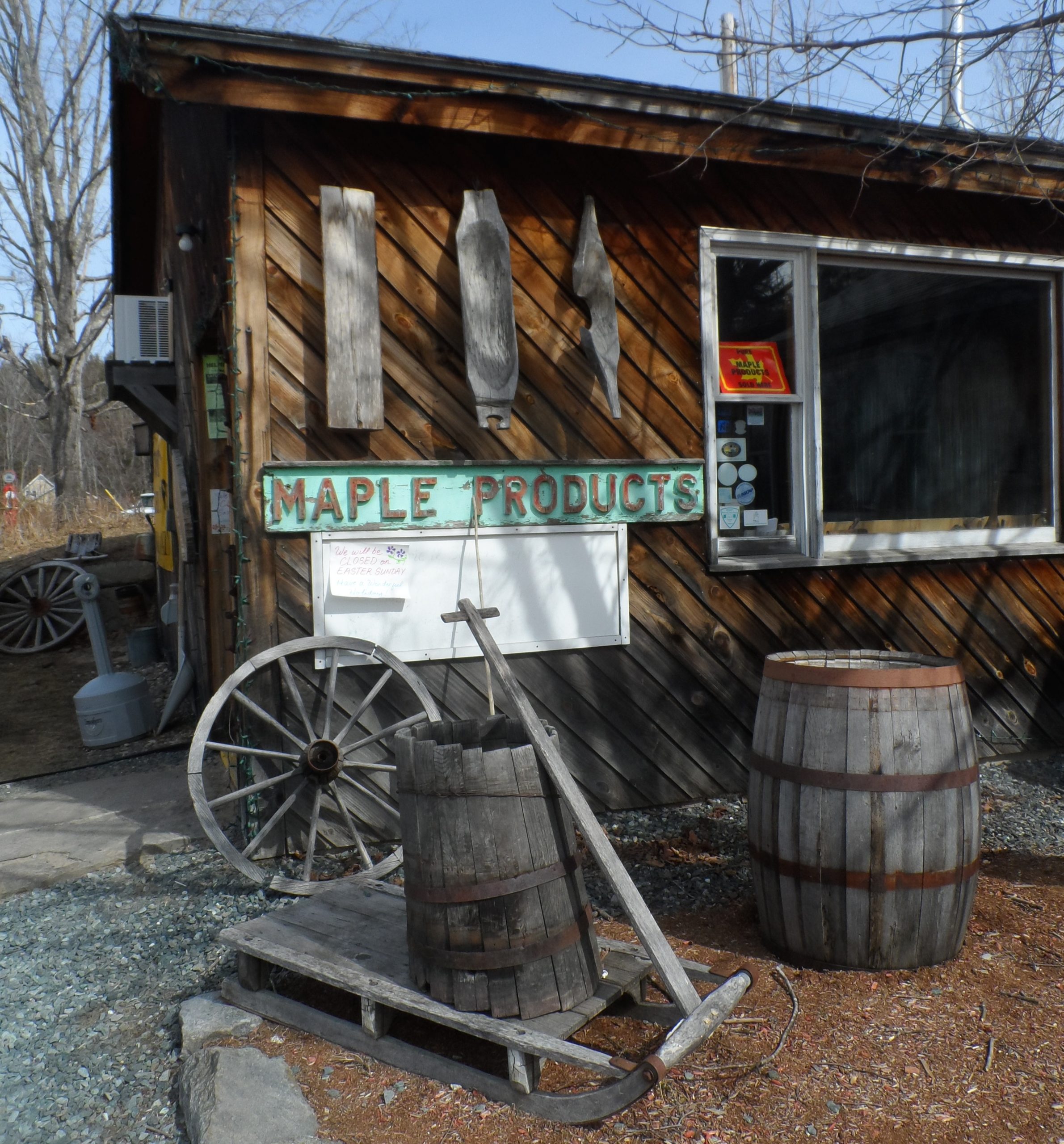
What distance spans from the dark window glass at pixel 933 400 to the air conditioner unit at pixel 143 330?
16.9 feet

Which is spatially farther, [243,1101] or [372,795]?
[372,795]

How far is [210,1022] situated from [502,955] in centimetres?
98

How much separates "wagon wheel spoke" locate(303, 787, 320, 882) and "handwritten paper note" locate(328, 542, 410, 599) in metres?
0.32

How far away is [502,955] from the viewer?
8.16ft

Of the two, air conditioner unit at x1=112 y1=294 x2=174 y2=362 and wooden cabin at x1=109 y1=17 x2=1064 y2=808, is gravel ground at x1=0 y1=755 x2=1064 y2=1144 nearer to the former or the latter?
wooden cabin at x1=109 y1=17 x2=1064 y2=808

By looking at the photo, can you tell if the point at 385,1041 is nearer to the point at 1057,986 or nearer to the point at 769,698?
the point at 769,698

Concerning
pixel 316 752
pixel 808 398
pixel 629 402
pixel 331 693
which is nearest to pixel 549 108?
pixel 629 402

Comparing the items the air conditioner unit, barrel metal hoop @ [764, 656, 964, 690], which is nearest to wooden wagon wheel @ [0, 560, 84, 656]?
the air conditioner unit

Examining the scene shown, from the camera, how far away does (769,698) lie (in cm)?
316

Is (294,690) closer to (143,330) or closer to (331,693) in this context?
(331,693)

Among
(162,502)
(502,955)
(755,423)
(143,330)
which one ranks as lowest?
(502,955)

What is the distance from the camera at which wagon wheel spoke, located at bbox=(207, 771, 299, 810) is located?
12.6 feet

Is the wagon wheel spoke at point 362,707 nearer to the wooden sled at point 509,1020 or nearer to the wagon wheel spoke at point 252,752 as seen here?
the wagon wheel spoke at point 252,752

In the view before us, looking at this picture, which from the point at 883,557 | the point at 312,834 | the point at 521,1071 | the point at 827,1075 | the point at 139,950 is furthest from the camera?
the point at 883,557
